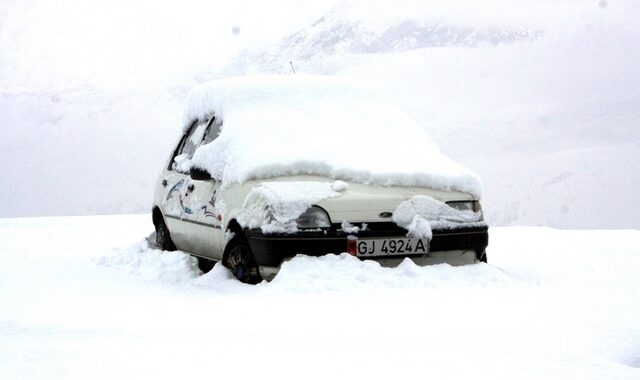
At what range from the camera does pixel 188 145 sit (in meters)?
8.16

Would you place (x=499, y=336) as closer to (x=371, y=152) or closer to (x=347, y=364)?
(x=347, y=364)

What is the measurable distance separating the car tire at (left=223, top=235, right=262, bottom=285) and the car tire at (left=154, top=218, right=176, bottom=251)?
72.0 inches

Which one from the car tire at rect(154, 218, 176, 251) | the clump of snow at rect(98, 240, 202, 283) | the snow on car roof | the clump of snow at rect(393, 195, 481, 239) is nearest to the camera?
the clump of snow at rect(393, 195, 481, 239)

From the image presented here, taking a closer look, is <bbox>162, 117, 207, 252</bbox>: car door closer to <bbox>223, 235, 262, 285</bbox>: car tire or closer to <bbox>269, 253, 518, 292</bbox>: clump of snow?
<bbox>223, 235, 262, 285</bbox>: car tire

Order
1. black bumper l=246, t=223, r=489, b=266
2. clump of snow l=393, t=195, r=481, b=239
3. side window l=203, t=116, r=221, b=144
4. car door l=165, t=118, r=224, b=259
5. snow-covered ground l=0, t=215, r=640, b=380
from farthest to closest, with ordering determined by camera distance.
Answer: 1. side window l=203, t=116, r=221, b=144
2. car door l=165, t=118, r=224, b=259
3. clump of snow l=393, t=195, r=481, b=239
4. black bumper l=246, t=223, r=489, b=266
5. snow-covered ground l=0, t=215, r=640, b=380

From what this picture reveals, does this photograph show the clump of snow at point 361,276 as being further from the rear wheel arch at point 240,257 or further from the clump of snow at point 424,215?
the rear wheel arch at point 240,257

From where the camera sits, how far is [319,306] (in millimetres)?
5117

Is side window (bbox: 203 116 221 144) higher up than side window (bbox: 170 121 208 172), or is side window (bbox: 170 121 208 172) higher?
side window (bbox: 203 116 221 144)

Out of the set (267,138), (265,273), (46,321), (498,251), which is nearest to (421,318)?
(265,273)

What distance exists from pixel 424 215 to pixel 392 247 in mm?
356

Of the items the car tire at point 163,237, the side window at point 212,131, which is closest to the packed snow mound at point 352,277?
the side window at point 212,131

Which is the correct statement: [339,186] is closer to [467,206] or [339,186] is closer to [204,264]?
[467,206]

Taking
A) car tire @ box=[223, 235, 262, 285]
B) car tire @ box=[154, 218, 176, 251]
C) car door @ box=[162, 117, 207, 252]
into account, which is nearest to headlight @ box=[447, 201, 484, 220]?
car tire @ box=[223, 235, 262, 285]

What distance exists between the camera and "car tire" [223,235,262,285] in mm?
6264
